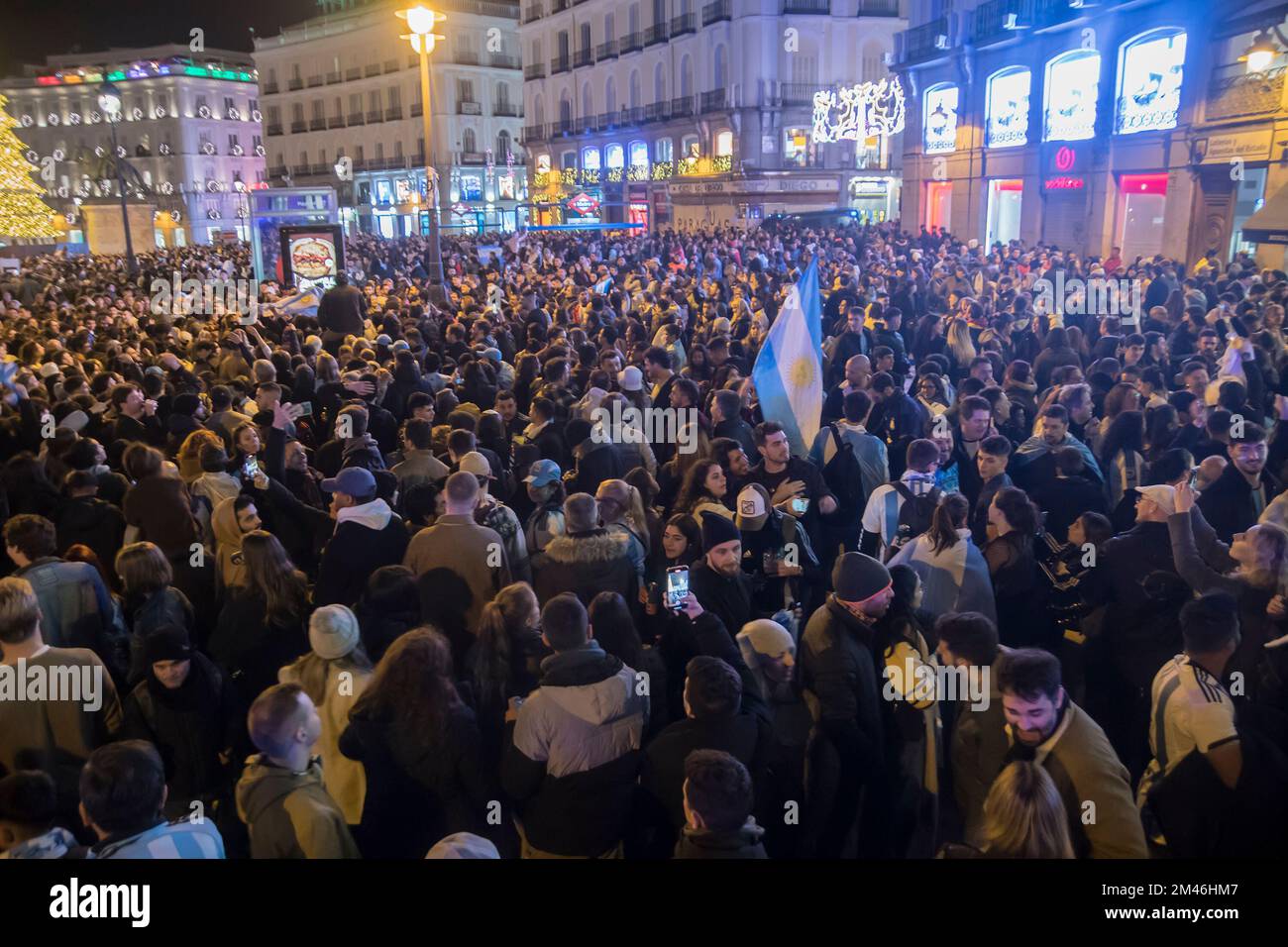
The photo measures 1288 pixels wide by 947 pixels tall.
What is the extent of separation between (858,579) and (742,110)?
4123 cm

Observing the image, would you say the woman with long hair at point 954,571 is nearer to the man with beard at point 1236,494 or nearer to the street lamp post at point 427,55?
the man with beard at point 1236,494

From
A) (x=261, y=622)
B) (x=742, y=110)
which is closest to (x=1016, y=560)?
(x=261, y=622)

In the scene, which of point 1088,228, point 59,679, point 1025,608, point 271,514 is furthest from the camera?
point 1088,228

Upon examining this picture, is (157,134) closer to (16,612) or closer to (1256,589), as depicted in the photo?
(16,612)

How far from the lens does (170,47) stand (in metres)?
75.2

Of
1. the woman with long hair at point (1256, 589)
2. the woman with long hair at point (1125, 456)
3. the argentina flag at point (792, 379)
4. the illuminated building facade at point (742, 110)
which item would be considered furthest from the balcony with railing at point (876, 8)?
the woman with long hair at point (1256, 589)

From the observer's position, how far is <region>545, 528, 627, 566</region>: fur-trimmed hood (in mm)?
5125

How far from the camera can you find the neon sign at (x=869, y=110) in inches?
1331

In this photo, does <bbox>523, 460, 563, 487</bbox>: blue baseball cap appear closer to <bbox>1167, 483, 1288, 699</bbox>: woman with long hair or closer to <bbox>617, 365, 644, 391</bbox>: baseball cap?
<bbox>617, 365, 644, 391</bbox>: baseball cap

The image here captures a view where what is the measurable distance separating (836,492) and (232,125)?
7892 centimetres

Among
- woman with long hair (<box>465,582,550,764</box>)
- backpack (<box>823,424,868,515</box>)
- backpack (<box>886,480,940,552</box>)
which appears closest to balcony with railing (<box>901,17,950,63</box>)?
backpack (<box>823,424,868,515</box>)

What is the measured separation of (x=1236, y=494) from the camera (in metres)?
5.87
